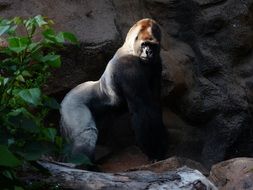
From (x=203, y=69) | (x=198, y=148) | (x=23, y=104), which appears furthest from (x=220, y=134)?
(x=23, y=104)

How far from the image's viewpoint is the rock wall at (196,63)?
16.8ft

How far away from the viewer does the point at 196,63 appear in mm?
5492

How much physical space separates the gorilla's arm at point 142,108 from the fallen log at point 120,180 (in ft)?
6.26

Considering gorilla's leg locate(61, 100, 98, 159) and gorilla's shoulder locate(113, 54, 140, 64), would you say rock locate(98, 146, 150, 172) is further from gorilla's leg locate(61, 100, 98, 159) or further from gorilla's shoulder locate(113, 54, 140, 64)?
gorilla's shoulder locate(113, 54, 140, 64)

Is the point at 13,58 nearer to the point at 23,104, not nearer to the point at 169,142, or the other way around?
the point at 23,104

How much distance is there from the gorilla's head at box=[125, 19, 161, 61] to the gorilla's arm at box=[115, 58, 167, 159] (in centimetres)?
12

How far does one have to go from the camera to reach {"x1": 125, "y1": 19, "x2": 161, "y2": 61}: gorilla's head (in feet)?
15.9

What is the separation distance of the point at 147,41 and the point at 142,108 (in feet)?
1.80

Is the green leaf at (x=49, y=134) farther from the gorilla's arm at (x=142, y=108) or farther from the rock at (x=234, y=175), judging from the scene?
the gorilla's arm at (x=142, y=108)

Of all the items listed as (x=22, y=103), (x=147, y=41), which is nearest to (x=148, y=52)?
(x=147, y=41)

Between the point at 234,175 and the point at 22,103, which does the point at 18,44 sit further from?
the point at 234,175

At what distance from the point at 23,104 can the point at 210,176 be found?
1.79 metres

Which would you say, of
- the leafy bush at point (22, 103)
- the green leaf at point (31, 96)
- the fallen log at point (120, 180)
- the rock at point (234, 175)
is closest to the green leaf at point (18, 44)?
the leafy bush at point (22, 103)

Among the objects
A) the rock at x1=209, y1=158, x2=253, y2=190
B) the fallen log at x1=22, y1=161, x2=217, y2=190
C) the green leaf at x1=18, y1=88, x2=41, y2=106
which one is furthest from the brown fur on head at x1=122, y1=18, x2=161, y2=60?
the green leaf at x1=18, y1=88, x2=41, y2=106
